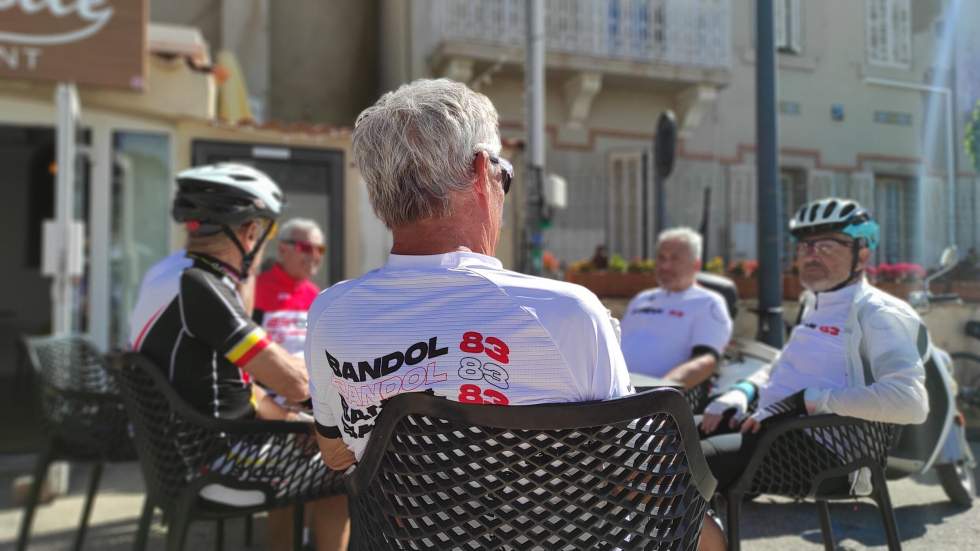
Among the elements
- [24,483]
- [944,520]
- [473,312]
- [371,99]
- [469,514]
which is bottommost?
[24,483]

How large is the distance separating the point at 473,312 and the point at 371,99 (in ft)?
38.3

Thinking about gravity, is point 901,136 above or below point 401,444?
above

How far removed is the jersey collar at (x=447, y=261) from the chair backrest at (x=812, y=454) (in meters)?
1.29

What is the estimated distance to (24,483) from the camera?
478 cm

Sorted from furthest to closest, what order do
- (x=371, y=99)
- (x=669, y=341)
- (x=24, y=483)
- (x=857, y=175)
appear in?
(x=371, y=99)
(x=24, y=483)
(x=669, y=341)
(x=857, y=175)

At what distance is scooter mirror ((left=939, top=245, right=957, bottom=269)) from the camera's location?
290cm

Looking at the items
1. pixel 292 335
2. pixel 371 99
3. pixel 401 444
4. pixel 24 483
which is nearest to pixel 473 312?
pixel 401 444

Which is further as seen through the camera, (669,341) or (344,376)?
(669,341)

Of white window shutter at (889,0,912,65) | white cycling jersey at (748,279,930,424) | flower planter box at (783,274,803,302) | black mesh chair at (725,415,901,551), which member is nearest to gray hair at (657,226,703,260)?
flower planter box at (783,274,803,302)

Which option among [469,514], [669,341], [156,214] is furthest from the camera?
[156,214]

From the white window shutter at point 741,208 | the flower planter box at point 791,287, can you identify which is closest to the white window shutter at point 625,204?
the white window shutter at point 741,208

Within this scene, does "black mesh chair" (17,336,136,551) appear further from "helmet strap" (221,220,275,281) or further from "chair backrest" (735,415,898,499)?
"chair backrest" (735,415,898,499)

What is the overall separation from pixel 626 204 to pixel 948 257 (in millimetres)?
8230

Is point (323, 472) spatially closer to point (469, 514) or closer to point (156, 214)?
point (469, 514)
